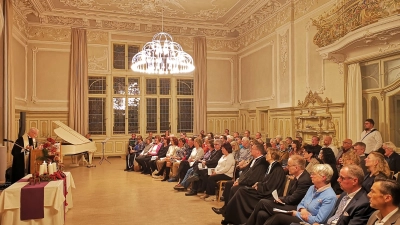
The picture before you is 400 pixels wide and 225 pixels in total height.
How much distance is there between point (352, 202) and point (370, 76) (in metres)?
5.55

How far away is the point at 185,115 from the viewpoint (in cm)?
1430

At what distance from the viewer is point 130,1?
11234 mm

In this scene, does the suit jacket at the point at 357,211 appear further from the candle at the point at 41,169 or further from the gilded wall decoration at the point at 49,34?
the gilded wall decoration at the point at 49,34

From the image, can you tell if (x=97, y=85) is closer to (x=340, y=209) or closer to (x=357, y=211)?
(x=340, y=209)

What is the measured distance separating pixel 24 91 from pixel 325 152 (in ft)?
35.3

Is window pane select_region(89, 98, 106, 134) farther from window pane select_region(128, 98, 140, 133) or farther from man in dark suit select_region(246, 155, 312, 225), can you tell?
man in dark suit select_region(246, 155, 312, 225)

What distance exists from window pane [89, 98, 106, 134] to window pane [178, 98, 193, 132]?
317 centimetres

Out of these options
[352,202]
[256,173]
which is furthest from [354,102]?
[352,202]

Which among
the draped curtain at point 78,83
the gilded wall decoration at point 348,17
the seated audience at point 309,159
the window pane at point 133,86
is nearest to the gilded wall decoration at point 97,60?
the draped curtain at point 78,83

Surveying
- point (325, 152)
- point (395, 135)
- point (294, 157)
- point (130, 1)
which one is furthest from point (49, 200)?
point (130, 1)

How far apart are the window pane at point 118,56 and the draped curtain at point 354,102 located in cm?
893

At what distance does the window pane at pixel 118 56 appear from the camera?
13.5 meters

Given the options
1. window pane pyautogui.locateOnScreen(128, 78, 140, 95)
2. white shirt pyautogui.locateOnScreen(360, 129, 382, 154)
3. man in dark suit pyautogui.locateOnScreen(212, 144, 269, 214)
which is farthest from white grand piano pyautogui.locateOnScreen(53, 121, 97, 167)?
white shirt pyautogui.locateOnScreen(360, 129, 382, 154)

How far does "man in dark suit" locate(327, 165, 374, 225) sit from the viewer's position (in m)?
2.84
